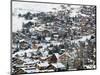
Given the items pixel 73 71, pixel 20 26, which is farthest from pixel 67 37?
pixel 20 26

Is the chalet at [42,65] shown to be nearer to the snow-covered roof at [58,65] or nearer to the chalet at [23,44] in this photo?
the snow-covered roof at [58,65]

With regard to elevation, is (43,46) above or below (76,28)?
below

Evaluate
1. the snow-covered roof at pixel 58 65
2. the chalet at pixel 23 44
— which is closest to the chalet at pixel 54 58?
the snow-covered roof at pixel 58 65

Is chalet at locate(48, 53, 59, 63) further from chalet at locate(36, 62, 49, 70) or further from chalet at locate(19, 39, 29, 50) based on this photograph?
chalet at locate(19, 39, 29, 50)

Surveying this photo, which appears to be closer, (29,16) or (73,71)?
(29,16)

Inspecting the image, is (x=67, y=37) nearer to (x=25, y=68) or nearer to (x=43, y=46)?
(x=43, y=46)

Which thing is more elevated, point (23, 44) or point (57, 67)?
point (23, 44)

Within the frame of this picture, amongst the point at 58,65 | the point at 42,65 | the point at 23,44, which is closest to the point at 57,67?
the point at 58,65

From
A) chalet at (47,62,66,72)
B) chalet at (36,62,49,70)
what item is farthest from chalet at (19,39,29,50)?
chalet at (47,62,66,72)

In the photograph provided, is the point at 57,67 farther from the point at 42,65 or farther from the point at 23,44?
the point at 23,44

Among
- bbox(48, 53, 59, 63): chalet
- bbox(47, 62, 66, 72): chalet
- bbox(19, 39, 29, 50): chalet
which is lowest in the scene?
bbox(47, 62, 66, 72): chalet

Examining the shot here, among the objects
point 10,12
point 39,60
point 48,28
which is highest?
point 10,12
